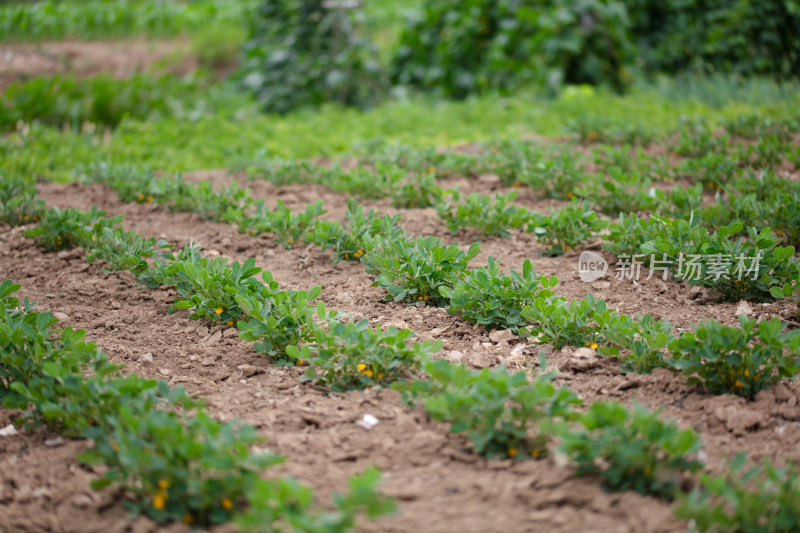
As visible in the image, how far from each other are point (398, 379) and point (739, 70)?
27.2ft

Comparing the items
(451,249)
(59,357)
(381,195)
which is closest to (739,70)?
(381,195)

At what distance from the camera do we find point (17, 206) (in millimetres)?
3922

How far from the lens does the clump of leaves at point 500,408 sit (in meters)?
1.84

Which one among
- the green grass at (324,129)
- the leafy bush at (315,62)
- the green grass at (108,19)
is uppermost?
the green grass at (108,19)

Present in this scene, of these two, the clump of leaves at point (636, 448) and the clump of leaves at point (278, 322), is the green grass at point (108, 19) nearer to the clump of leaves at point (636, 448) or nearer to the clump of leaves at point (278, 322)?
the clump of leaves at point (278, 322)

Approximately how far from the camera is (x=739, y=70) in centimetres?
855

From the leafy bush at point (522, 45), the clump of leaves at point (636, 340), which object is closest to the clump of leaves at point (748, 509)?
the clump of leaves at point (636, 340)

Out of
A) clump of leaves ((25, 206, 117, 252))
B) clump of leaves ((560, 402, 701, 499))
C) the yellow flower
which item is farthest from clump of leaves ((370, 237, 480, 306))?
clump of leaves ((25, 206, 117, 252))

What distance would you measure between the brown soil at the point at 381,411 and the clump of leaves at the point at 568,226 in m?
0.09

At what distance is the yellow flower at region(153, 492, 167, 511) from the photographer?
166 centimetres

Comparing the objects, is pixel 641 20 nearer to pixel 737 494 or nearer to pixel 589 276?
pixel 589 276

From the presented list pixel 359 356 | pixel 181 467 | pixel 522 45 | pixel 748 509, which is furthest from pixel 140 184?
pixel 522 45

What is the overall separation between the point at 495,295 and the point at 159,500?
5.02ft

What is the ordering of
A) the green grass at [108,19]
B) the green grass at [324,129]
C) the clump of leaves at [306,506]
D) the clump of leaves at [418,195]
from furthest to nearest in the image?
the green grass at [108,19]
the green grass at [324,129]
the clump of leaves at [418,195]
the clump of leaves at [306,506]
